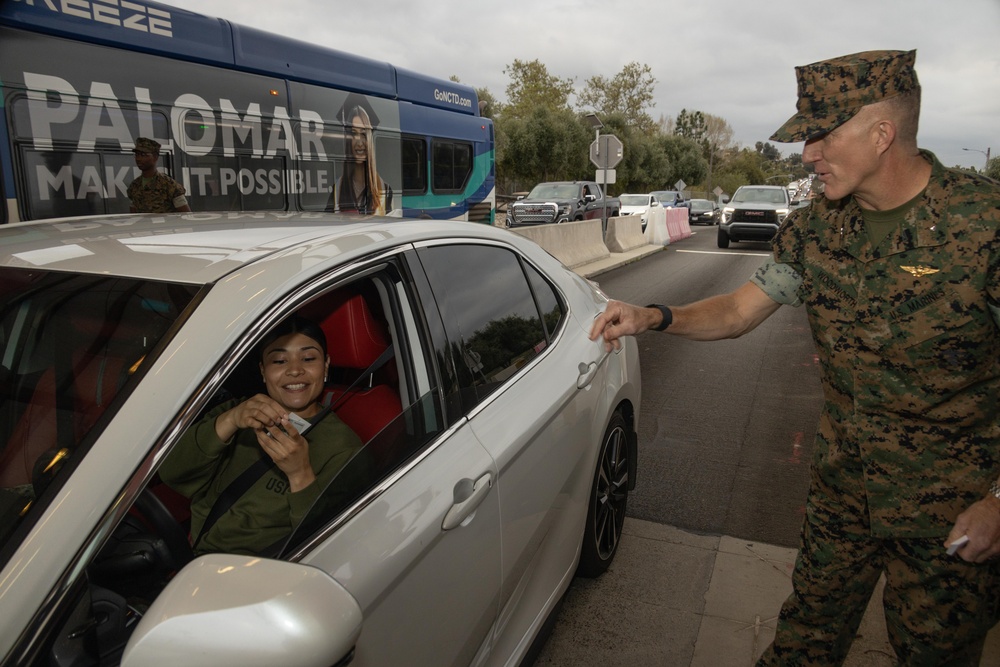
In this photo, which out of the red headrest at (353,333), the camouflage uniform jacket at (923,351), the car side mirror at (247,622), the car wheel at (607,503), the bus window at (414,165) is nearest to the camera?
the car side mirror at (247,622)

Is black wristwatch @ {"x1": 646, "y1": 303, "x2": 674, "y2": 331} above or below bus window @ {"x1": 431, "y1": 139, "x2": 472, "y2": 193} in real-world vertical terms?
below

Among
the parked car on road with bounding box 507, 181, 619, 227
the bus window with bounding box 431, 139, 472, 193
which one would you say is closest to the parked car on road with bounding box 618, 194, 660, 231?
the parked car on road with bounding box 507, 181, 619, 227

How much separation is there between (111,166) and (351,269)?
7287 millimetres

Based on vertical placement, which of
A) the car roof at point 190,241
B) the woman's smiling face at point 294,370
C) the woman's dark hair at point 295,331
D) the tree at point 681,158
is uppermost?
the tree at point 681,158

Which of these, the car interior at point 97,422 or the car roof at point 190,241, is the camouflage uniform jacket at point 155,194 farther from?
the car interior at point 97,422

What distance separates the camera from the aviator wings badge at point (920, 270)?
195 cm

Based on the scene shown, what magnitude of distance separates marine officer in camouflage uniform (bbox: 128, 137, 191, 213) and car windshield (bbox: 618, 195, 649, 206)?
88.0ft

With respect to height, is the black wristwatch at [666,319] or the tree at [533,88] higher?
the tree at [533,88]

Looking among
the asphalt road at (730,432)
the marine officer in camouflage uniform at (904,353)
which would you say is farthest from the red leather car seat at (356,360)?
the asphalt road at (730,432)

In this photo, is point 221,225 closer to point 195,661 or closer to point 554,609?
point 195,661

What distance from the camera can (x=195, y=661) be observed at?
1.13 metres

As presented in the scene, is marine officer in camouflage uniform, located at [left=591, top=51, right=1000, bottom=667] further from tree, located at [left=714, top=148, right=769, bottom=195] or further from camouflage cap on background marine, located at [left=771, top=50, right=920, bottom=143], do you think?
tree, located at [left=714, top=148, right=769, bottom=195]

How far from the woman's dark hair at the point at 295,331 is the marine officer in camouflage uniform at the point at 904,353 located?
1.44 metres

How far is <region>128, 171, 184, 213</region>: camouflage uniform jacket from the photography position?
7445 millimetres
